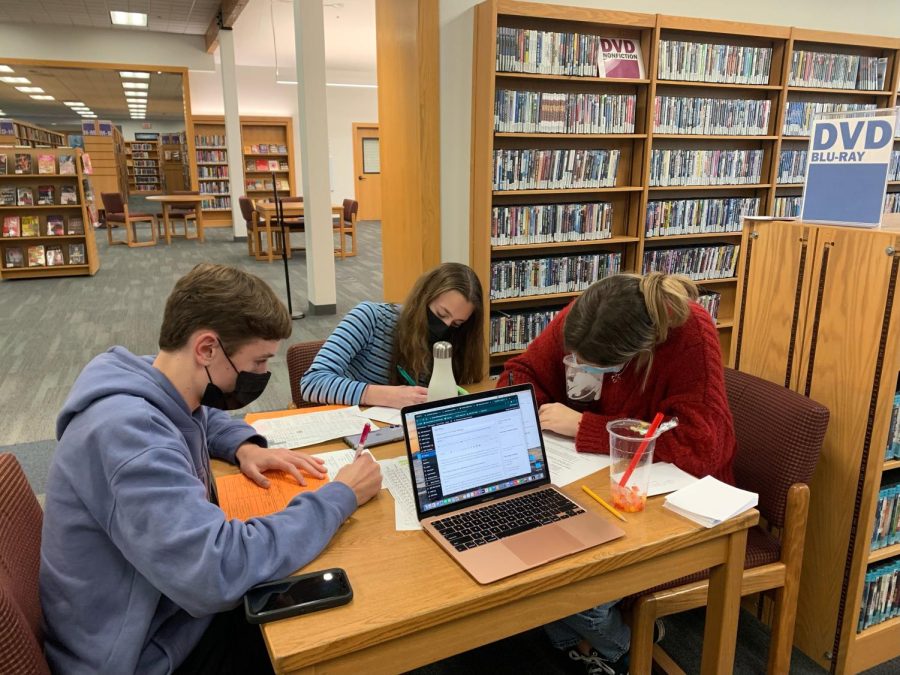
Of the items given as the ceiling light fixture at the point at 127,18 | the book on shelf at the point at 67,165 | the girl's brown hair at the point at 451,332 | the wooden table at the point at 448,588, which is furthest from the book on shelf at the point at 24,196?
the wooden table at the point at 448,588

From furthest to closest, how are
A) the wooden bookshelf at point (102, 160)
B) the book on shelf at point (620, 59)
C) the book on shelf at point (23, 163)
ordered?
the wooden bookshelf at point (102, 160), the book on shelf at point (23, 163), the book on shelf at point (620, 59)

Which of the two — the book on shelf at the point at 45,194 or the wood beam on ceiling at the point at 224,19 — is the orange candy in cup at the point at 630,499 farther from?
the book on shelf at the point at 45,194

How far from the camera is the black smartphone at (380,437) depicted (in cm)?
164

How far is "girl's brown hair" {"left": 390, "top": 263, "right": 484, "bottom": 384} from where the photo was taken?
6.70ft

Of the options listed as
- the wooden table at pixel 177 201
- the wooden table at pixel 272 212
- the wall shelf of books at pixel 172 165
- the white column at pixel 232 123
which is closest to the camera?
the wooden table at pixel 272 212

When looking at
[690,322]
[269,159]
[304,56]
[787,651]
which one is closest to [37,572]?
[690,322]

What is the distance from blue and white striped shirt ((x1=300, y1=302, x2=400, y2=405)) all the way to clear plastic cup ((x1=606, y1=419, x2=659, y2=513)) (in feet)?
2.96

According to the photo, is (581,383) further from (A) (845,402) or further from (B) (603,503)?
(A) (845,402)

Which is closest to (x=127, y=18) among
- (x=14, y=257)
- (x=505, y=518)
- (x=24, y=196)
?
(x=24, y=196)

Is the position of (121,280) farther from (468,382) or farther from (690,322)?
(690,322)

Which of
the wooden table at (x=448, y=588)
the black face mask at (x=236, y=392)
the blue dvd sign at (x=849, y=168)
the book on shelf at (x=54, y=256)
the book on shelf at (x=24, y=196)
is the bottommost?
the book on shelf at (x=54, y=256)

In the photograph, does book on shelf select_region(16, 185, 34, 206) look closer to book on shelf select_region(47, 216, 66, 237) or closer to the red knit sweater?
book on shelf select_region(47, 216, 66, 237)

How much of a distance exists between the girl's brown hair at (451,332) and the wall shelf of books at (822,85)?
3019 mm

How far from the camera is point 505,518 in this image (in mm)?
1268
